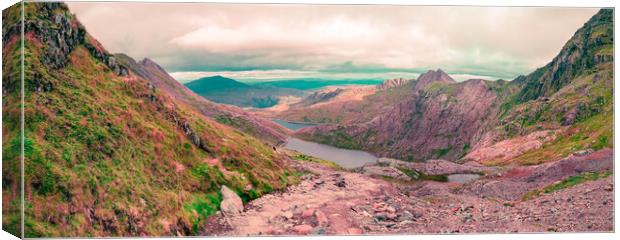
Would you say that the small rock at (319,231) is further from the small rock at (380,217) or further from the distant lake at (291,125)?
the distant lake at (291,125)

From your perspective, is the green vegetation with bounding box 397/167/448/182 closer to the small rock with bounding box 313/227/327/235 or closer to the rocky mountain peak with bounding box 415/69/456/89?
the rocky mountain peak with bounding box 415/69/456/89

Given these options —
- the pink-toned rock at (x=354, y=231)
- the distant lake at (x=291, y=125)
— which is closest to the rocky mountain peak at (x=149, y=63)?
the distant lake at (x=291, y=125)

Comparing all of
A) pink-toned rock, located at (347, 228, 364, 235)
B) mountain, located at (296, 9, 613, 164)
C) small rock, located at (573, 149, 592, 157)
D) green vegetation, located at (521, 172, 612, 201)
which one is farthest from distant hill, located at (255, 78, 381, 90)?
small rock, located at (573, 149, 592, 157)

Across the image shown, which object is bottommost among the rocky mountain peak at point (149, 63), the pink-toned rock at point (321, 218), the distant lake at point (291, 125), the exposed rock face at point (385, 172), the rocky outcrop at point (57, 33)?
the pink-toned rock at point (321, 218)

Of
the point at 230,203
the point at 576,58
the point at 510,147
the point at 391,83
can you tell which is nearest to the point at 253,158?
the point at 230,203

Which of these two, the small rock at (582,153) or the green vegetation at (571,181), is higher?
the small rock at (582,153)

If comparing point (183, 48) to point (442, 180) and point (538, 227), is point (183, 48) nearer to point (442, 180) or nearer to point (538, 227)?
point (442, 180)
